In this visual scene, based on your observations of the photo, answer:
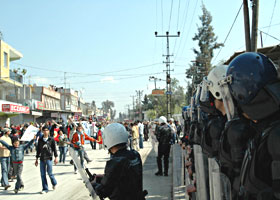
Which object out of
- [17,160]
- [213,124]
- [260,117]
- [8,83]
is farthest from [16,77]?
[260,117]

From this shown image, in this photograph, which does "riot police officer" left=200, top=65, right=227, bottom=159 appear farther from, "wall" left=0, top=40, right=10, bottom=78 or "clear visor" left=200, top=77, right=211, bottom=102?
"wall" left=0, top=40, right=10, bottom=78

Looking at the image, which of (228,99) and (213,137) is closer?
(228,99)

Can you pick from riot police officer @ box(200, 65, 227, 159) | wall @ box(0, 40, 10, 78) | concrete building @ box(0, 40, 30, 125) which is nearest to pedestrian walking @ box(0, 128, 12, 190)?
riot police officer @ box(200, 65, 227, 159)

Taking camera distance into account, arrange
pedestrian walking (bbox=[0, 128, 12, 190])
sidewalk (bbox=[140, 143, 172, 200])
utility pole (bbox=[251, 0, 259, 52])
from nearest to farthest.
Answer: utility pole (bbox=[251, 0, 259, 52]) → sidewalk (bbox=[140, 143, 172, 200]) → pedestrian walking (bbox=[0, 128, 12, 190])

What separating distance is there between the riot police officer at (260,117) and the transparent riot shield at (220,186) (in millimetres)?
677

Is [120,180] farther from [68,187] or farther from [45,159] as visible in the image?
[68,187]

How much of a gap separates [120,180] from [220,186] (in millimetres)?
969

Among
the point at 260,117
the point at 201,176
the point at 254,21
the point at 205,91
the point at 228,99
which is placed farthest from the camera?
the point at 254,21

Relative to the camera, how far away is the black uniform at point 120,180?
2.86 meters

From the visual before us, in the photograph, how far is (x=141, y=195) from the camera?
309cm

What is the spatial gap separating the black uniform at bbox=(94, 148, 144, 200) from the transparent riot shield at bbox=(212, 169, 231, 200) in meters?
0.84

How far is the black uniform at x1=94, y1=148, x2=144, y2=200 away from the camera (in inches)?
113

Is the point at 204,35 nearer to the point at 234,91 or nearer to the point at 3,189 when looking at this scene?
the point at 3,189

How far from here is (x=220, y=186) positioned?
2350mm
